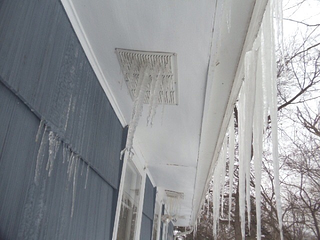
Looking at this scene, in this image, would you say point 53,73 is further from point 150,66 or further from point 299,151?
point 299,151

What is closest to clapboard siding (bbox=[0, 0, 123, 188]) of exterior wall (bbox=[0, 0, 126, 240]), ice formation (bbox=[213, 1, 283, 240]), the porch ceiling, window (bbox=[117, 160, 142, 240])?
exterior wall (bbox=[0, 0, 126, 240])

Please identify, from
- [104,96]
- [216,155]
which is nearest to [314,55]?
[216,155]

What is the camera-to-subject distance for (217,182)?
9.43 ft

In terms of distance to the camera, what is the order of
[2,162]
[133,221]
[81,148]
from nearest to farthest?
1. [2,162]
2. [81,148]
3. [133,221]

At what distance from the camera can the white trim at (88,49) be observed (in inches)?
61.1

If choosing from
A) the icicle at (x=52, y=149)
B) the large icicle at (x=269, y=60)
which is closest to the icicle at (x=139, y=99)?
the icicle at (x=52, y=149)

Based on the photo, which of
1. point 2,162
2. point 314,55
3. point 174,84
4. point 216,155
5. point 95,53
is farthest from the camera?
point 314,55

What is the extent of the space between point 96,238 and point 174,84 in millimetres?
1400

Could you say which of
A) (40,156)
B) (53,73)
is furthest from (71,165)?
(53,73)

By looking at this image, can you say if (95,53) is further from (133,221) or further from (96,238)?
(133,221)

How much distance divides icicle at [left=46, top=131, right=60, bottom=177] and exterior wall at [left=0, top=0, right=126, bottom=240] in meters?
0.02

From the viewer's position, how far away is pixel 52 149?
1381mm

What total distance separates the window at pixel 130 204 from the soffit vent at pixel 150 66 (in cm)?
150

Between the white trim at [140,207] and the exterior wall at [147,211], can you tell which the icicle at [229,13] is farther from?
the exterior wall at [147,211]
